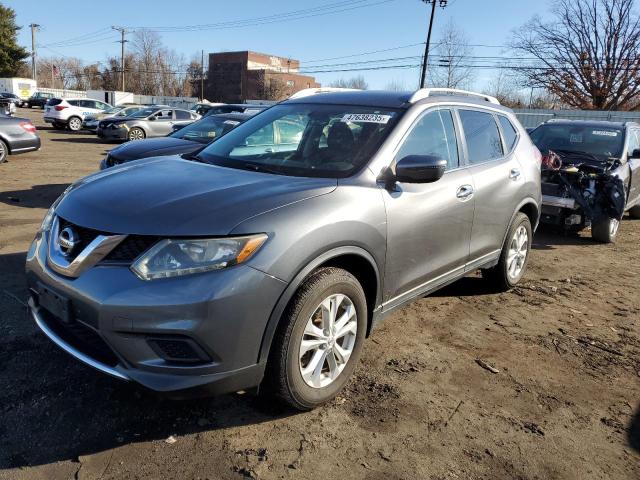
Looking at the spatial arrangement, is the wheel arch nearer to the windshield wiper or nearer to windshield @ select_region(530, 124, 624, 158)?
windshield @ select_region(530, 124, 624, 158)

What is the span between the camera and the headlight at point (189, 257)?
234 centimetres

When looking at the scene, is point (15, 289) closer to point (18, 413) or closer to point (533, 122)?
point (18, 413)

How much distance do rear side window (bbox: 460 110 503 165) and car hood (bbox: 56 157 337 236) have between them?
65.7 inches

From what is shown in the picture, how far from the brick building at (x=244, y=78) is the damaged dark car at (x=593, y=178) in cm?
7451

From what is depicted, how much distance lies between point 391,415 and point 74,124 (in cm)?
2783

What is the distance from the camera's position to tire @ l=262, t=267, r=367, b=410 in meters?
2.59

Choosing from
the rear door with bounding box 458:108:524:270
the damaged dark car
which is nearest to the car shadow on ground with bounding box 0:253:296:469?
the rear door with bounding box 458:108:524:270

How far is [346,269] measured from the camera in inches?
119

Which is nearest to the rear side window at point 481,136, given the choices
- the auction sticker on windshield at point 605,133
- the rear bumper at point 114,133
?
the auction sticker on windshield at point 605,133

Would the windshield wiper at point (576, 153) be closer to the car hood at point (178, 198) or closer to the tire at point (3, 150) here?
the car hood at point (178, 198)

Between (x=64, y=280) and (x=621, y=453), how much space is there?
3061mm

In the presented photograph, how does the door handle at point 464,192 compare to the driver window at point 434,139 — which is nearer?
the driver window at point 434,139

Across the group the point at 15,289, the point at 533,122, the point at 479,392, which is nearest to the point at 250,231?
the point at 479,392

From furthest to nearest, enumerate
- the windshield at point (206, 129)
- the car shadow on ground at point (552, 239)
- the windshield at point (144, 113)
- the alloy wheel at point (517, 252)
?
Result: the windshield at point (144, 113), the windshield at point (206, 129), the car shadow on ground at point (552, 239), the alloy wheel at point (517, 252)
